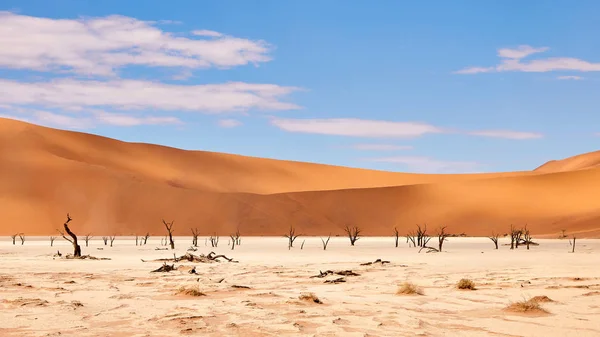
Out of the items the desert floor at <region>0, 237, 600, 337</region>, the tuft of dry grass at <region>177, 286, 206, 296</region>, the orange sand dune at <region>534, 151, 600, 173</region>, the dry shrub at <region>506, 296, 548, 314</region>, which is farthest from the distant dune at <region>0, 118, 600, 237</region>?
the dry shrub at <region>506, 296, 548, 314</region>

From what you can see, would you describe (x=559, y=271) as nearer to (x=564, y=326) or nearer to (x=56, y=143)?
(x=564, y=326)

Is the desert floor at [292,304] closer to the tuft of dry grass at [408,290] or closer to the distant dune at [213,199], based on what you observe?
the tuft of dry grass at [408,290]

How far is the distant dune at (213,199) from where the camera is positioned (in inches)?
2958

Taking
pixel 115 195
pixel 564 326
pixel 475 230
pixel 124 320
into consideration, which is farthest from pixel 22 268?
pixel 475 230

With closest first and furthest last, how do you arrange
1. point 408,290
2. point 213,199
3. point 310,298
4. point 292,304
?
point 292,304, point 310,298, point 408,290, point 213,199

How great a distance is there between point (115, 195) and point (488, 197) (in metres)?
43.7

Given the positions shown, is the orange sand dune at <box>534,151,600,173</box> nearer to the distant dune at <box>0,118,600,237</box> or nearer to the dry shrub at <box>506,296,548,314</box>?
the distant dune at <box>0,118,600,237</box>

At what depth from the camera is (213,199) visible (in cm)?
8406

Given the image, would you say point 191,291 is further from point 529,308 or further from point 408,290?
point 529,308

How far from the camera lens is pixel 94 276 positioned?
17531 millimetres

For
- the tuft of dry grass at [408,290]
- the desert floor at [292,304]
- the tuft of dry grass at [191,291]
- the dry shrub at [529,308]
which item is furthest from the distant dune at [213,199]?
the dry shrub at [529,308]

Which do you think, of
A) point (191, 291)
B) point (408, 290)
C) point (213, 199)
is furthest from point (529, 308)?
point (213, 199)

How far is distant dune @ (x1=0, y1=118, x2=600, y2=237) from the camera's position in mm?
75125

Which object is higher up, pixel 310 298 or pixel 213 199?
pixel 213 199
